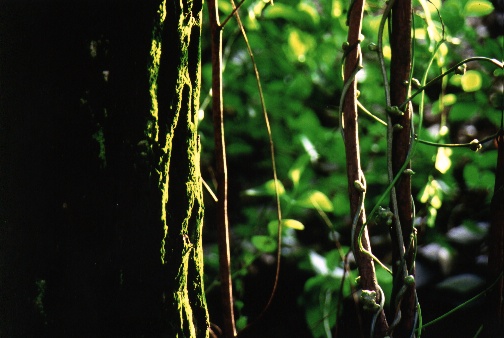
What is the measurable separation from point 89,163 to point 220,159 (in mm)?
301

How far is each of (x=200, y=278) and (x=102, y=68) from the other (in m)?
0.43

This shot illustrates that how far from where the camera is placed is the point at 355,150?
93 cm

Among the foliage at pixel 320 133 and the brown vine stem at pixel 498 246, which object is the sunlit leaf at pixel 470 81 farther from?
the brown vine stem at pixel 498 246

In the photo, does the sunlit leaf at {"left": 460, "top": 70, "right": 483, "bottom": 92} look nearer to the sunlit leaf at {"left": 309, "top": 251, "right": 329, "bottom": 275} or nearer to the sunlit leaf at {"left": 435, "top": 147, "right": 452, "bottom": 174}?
the sunlit leaf at {"left": 435, "top": 147, "right": 452, "bottom": 174}

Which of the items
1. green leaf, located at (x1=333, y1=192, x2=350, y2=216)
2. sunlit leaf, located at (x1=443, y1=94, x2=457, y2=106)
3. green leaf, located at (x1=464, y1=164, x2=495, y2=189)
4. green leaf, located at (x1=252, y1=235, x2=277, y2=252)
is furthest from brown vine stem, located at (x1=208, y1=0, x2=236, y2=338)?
sunlit leaf, located at (x1=443, y1=94, x2=457, y2=106)

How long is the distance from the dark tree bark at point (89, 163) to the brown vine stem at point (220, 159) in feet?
0.45

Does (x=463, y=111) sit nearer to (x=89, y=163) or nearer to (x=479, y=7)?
(x=479, y=7)

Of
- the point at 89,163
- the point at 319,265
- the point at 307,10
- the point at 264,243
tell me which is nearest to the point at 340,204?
the point at 319,265

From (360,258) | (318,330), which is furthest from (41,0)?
(318,330)

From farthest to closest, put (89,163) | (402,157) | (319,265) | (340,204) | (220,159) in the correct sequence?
1. (340,204)
2. (319,265)
3. (220,159)
4. (402,157)
5. (89,163)

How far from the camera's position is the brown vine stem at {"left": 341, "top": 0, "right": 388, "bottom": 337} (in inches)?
35.8

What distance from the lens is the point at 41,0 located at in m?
0.74

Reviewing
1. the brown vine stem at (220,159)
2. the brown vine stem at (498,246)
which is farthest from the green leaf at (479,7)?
the brown vine stem at (220,159)

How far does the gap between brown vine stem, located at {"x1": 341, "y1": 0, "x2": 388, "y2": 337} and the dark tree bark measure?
0.99 ft
